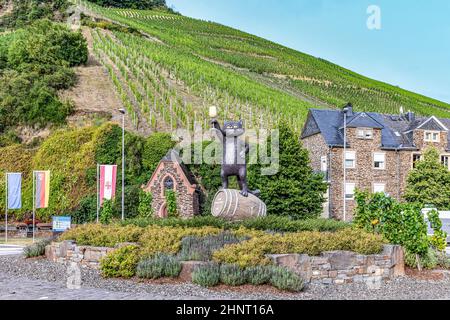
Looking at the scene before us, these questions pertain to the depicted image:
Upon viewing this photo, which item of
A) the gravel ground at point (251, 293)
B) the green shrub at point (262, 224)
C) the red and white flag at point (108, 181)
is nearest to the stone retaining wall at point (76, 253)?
the gravel ground at point (251, 293)

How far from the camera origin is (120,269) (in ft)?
46.3

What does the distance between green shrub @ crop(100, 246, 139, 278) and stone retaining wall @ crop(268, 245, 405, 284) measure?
129 inches

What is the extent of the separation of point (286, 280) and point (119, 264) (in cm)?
411

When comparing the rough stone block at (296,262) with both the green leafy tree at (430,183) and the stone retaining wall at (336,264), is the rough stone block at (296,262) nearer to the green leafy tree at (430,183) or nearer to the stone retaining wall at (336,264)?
the stone retaining wall at (336,264)

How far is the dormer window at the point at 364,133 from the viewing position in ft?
160

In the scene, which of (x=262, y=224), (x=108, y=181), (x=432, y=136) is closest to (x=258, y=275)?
(x=262, y=224)

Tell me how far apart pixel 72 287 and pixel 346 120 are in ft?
127

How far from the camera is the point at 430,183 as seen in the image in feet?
154

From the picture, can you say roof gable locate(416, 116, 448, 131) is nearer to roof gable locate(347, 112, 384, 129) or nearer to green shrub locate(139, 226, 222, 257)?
roof gable locate(347, 112, 384, 129)

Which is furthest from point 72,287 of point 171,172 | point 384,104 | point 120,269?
point 384,104

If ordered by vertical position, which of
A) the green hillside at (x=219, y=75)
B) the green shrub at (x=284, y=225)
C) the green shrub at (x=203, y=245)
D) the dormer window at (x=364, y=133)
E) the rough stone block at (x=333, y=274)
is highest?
the green hillside at (x=219, y=75)

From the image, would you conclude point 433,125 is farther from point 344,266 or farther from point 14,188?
point 344,266

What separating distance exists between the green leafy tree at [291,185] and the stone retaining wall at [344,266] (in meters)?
24.6

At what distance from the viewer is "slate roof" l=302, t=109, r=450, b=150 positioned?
48.7 meters
